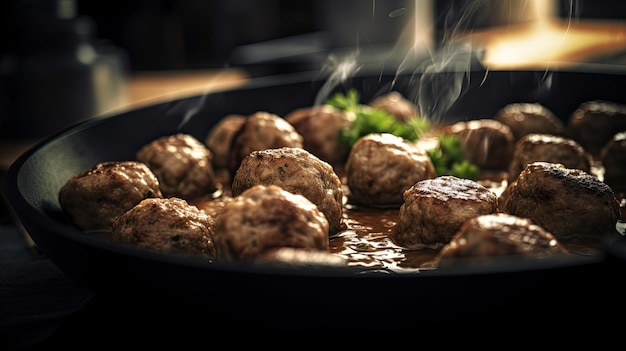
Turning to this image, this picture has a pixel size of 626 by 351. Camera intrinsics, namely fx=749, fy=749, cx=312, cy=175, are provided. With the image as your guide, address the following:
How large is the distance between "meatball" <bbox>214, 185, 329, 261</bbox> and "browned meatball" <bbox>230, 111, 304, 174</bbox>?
1.05 m

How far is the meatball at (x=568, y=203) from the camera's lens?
210cm

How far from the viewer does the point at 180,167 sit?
2.77 meters

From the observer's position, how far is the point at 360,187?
8.50 ft

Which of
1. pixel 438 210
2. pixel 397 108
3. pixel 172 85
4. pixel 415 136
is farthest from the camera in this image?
pixel 172 85

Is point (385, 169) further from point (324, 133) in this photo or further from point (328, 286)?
point (328, 286)

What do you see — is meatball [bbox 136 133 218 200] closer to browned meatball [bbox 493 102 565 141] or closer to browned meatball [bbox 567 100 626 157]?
browned meatball [bbox 493 102 565 141]

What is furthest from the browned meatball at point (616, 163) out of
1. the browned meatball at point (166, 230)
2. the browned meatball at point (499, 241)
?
the browned meatball at point (166, 230)

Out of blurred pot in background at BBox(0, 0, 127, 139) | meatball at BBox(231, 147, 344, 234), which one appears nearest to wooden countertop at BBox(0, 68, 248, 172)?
blurred pot in background at BBox(0, 0, 127, 139)

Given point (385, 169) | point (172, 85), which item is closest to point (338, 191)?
point (385, 169)

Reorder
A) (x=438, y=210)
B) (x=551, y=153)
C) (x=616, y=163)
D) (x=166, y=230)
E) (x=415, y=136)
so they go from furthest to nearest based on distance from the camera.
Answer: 1. (x=415, y=136)
2. (x=616, y=163)
3. (x=551, y=153)
4. (x=438, y=210)
5. (x=166, y=230)

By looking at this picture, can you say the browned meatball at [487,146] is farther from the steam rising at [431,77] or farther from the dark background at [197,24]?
the dark background at [197,24]

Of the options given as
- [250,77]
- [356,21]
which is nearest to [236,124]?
[250,77]

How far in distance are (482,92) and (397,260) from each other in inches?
76.4

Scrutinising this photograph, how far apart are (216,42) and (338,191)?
6.72 m
